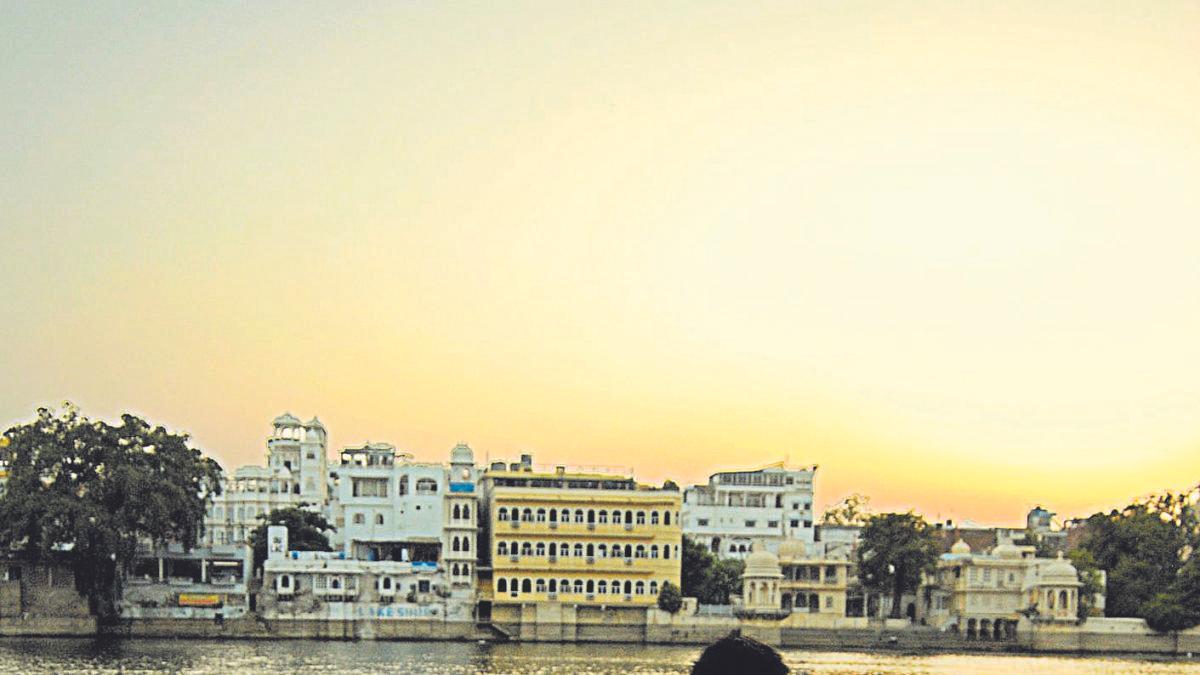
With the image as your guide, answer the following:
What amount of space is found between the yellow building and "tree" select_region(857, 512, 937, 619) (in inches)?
355

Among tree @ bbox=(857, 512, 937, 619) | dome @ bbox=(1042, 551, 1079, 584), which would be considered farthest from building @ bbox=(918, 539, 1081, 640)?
tree @ bbox=(857, 512, 937, 619)

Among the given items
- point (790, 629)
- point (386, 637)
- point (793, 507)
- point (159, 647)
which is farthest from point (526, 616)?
point (793, 507)

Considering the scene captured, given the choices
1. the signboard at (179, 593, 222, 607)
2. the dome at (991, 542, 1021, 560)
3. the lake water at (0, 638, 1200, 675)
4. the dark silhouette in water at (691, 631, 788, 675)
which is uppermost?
the dark silhouette in water at (691, 631, 788, 675)

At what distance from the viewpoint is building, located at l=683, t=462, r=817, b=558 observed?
8056cm

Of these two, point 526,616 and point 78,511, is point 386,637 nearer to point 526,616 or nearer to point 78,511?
point 526,616

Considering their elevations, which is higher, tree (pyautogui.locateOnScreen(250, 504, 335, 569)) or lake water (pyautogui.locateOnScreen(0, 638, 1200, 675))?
tree (pyautogui.locateOnScreen(250, 504, 335, 569))

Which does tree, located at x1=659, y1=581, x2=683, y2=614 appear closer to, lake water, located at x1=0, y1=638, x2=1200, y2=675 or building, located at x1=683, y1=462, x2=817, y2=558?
lake water, located at x1=0, y1=638, x2=1200, y2=675

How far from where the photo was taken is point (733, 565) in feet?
241

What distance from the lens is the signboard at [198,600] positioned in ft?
209

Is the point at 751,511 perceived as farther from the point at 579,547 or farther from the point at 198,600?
the point at 198,600

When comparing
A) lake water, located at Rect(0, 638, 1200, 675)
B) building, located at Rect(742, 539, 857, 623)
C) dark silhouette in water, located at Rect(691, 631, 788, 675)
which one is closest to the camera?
dark silhouette in water, located at Rect(691, 631, 788, 675)

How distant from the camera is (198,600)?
6378cm

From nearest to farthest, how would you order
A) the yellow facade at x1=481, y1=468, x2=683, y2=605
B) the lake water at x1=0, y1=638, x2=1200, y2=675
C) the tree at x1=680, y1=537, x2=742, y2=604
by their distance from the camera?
the lake water at x1=0, y1=638, x2=1200, y2=675 → the yellow facade at x1=481, y1=468, x2=683, y2=605 → the tree at x1=680, y1=537, x2=742, y2=604

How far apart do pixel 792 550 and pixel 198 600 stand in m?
24.2
